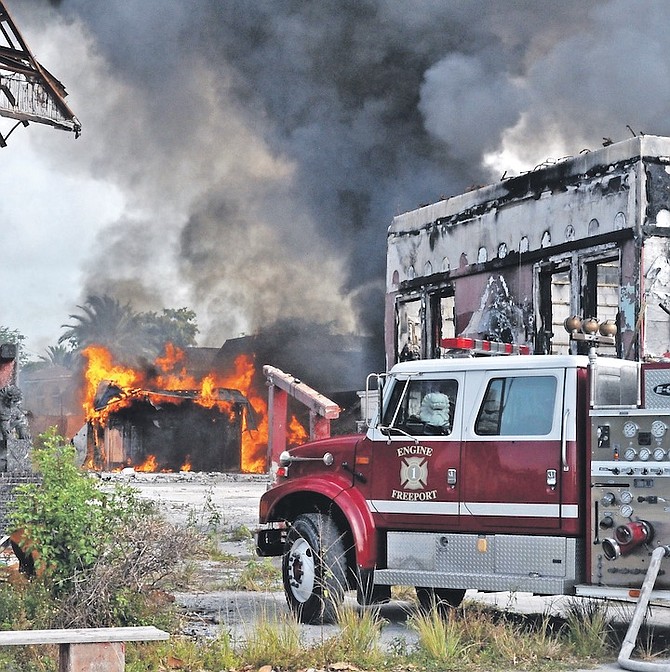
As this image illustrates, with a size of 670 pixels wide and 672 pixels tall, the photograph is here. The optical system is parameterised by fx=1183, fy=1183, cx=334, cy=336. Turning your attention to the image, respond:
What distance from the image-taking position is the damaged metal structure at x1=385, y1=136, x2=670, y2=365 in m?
16.8

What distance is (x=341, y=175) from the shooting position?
44031mm

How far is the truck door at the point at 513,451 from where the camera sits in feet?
29.8

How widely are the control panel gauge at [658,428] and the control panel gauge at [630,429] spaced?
144 mm

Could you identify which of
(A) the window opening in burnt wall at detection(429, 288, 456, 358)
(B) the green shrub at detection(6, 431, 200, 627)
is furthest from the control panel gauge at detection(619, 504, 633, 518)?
(A) the window opening in burnt wall at detection(429, 288, 456, 358)

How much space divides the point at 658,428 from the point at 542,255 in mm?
A: 10462

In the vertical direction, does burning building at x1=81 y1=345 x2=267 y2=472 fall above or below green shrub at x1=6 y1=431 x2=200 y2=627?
above

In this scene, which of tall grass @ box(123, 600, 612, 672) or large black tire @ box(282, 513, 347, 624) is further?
large black tire @ box(282, 513, 347, 624)

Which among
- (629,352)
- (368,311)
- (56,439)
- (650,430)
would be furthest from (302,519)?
(368,311)

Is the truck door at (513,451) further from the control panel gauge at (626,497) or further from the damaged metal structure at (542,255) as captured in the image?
the damaged metal structure at (542,255)

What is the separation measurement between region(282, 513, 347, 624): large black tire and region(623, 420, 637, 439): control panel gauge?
8.44 feet

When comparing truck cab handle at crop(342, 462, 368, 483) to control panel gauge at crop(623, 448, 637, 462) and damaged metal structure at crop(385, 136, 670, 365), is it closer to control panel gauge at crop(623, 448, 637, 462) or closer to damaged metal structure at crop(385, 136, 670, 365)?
control panel gauge at crop(623, 448, 637, 462)

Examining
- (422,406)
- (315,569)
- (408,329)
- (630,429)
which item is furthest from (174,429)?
(630,429)

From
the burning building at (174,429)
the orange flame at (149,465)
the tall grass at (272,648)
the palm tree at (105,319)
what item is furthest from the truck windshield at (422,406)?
the palm tree at (105,319)

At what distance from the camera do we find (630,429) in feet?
28.5
